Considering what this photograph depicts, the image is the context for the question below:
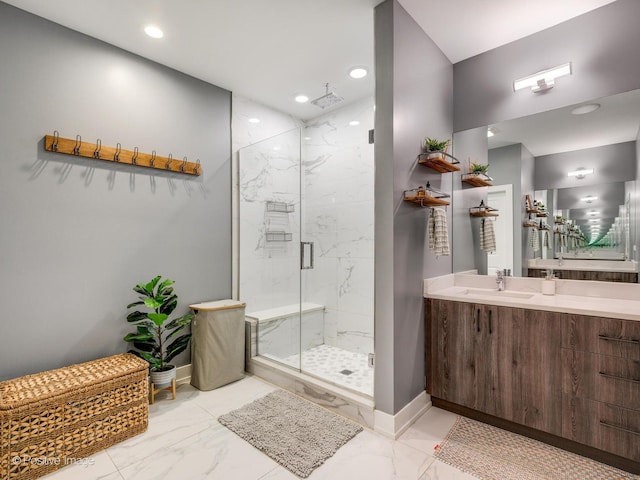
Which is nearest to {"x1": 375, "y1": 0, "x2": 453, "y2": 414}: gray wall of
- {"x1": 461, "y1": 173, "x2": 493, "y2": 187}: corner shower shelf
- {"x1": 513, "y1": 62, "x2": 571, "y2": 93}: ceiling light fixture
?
{"x1": 461, "y1": 173, "x2": 493, "y2": 187}: corner shower shelf

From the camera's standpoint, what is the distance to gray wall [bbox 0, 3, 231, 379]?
6.59 feet

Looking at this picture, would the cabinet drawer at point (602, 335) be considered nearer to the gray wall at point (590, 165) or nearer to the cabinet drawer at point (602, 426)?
the cabinet drawer at point (602, 426)

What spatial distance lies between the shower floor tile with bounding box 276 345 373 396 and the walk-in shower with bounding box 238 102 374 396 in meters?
0.02

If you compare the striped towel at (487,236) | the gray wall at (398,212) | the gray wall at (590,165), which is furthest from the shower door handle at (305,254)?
the gray wall at (590,165)

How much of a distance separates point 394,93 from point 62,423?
8.72 feet

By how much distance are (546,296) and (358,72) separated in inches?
89.3

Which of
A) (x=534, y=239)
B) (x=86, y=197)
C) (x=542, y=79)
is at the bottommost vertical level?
(x=534, y=239)

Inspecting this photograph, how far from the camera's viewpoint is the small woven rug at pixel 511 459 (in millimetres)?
1651

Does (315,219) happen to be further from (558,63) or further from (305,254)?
(558,63)

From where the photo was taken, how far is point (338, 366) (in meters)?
2.82

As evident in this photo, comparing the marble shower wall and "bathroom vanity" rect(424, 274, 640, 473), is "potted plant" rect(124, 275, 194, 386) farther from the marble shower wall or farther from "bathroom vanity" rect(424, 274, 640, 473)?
"bathroom vanity" rect(424, 274, 640, 473)

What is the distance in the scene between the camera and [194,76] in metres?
2.89

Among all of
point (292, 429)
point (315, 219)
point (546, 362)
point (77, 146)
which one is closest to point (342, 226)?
point (315, 219)

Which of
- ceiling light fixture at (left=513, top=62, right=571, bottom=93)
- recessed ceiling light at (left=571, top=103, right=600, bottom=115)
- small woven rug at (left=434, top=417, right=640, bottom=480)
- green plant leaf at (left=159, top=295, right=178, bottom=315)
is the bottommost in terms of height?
small woven rug at (left=434, top=417, right=640, bottom=480)
